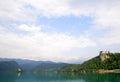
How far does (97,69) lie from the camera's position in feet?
643

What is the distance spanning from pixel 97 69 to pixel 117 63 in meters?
17.9

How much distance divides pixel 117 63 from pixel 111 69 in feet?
24.5

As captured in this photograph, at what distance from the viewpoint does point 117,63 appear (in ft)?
614

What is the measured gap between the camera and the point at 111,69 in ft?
605

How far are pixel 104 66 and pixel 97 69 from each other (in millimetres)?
6638

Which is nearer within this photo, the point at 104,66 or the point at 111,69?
the point at 111,69

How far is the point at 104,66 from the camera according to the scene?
197500 mm

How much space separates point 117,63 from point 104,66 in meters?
13.8

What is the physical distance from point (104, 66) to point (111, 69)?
13492 millimetres

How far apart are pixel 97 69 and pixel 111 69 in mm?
14895
